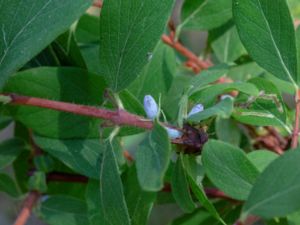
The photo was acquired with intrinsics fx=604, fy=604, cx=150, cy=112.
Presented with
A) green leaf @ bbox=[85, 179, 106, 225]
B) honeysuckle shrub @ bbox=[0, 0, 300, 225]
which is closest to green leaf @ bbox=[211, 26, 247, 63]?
honeysuckle shrub @ bbox=[0, 0, 300, 225]

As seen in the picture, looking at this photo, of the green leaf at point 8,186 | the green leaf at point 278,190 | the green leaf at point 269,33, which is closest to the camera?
the green leaf at point 278,190

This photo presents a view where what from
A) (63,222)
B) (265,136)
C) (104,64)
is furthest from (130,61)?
(265,136)

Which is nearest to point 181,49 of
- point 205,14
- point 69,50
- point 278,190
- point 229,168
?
point 205,14

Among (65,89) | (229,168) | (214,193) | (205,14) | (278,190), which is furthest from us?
(205,14)

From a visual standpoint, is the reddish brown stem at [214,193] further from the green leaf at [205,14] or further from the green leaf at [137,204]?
the green leaf at [205,14]

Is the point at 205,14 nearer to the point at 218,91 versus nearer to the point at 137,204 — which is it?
the point at 218,91

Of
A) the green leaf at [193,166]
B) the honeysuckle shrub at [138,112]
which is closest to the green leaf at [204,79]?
the honeysuckle shrub at [138,112]
